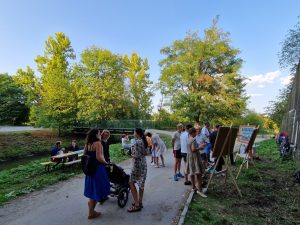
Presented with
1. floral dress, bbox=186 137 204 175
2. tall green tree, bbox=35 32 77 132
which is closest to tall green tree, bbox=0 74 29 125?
tall green tree, bbox=35 32 77 132

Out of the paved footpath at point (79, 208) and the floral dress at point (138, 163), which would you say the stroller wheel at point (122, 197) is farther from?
the floral dress at point (138, 163)

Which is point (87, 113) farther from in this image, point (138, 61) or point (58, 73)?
point (138, 61)

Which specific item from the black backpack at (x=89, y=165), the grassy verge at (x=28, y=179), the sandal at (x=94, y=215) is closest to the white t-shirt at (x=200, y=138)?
the sandal at (x=94, y=215)

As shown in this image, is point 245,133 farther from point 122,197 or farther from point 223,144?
point 122,197

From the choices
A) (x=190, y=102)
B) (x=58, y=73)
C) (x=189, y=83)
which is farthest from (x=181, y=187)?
(x=58, y=73)

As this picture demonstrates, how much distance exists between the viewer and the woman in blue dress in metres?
5.15

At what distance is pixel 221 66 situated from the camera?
2864 cm

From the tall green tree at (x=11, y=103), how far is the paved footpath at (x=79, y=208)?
3827 cm

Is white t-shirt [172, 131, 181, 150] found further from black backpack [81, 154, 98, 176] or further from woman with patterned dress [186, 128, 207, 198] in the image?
black backpack [81, 154, 98, 176]

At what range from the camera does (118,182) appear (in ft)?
20.4

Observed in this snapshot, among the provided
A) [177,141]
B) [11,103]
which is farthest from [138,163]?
[11,103]

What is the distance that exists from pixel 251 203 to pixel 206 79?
2206cm

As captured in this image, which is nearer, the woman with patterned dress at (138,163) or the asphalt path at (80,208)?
the asphalt path at (80,208)

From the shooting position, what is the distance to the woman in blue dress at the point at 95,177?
515 cm
